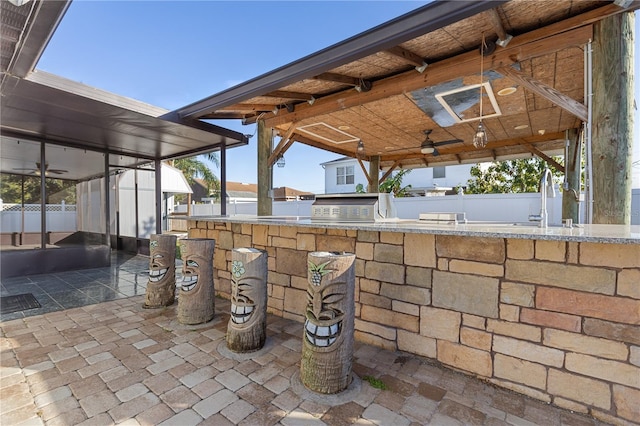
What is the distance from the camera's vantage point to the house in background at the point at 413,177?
576 inches

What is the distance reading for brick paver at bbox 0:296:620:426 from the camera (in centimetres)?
163

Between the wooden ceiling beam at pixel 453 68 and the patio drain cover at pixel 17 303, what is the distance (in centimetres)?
439

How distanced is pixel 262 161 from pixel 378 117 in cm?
203

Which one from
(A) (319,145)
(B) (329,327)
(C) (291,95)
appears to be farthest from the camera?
(A) (319,145)

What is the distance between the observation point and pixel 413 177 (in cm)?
1617

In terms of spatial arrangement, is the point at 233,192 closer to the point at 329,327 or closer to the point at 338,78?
the point at 338,78

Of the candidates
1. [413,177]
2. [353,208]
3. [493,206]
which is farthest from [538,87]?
[413,177]

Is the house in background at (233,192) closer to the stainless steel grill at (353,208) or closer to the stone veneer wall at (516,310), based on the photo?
the stainless steel grill at (353,208)

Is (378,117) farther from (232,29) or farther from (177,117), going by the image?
(232,29)

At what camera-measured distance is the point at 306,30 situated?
5.57m

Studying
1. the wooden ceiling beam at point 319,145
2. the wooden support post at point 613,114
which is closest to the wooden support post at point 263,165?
the wooden ceiling beam at point 319,145

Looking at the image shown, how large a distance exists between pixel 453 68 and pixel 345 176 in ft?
47.8

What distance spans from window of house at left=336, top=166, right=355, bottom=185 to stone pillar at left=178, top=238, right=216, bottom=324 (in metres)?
14.7

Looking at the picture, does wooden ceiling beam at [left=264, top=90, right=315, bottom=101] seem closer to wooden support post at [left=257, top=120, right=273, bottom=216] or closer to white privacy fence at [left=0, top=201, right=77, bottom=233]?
wooden support post at [left=257, top=120, right=273, bottom=216]
